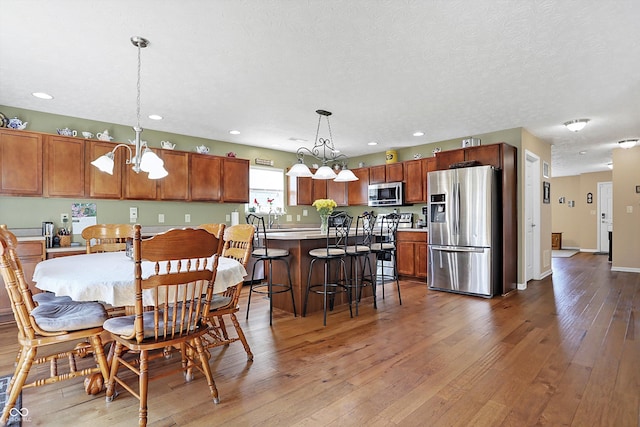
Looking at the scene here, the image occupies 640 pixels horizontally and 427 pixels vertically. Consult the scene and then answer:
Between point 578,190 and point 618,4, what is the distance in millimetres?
10059

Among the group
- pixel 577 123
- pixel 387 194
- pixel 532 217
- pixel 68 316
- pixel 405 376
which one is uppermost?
pixel 577 123

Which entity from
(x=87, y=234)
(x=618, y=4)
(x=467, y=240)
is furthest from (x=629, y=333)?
(x=87, y=234)

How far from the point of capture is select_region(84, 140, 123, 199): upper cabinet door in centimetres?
426

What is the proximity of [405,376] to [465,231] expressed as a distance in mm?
2994

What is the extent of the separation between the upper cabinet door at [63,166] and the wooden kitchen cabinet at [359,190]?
4.69 meters

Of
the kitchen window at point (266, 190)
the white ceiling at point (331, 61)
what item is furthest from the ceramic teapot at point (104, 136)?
the kitchen window at point (266, 190)

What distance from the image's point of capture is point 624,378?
2.24 metres

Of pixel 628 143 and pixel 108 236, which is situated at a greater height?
pixel 628 143

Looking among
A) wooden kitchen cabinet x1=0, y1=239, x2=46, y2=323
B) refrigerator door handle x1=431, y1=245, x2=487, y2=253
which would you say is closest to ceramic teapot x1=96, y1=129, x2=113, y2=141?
wooden kitchen cabinet x1=0, y1=239, x2=46, y2=323

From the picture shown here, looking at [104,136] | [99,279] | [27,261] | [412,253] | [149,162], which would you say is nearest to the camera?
[99,279]

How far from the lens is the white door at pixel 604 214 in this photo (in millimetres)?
9453

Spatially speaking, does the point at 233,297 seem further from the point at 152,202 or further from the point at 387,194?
the point at 387,194

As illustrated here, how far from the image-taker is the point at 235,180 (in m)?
5.59

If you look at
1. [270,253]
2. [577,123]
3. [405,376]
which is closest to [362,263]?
[270,253]
